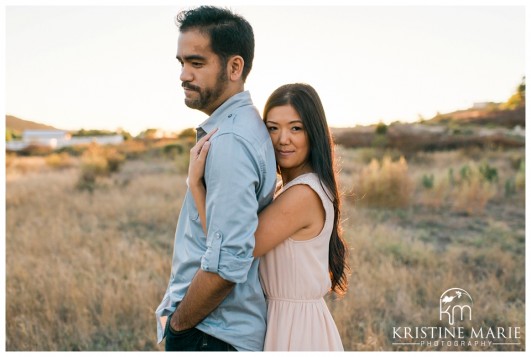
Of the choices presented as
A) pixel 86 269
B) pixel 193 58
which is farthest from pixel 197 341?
pixel 86 269

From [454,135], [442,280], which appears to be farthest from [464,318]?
[454,135]

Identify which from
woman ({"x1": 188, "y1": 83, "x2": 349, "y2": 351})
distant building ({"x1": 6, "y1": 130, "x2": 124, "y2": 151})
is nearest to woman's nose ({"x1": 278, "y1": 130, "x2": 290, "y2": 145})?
woman ({"x1": 188, "y1": 83, "x2": 349, "y2": 351})

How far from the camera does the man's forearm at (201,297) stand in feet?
5.99

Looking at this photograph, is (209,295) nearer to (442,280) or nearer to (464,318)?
(464,318)

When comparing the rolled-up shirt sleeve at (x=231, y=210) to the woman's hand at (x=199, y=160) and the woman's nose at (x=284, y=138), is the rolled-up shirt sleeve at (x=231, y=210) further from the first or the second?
the woman's nose at (x=284, y=138)

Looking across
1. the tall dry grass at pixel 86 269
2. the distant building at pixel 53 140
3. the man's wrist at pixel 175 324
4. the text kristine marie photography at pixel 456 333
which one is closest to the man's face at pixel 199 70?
the man's wrist at pixel 175 324

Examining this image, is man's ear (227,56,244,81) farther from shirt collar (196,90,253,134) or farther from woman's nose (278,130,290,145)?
woman's nose (278,130,290,145)

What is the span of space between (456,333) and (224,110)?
3.54m

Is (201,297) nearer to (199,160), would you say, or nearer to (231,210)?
(231,210)

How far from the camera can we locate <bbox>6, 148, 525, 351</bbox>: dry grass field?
455 cm

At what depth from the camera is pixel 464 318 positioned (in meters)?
4.84

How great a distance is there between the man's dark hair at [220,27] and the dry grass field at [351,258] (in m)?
0.84

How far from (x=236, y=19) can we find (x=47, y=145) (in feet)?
107

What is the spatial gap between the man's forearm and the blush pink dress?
0.28 metres
